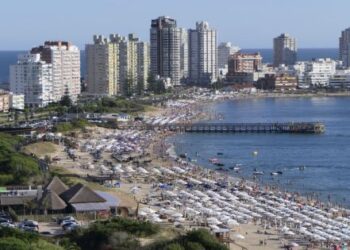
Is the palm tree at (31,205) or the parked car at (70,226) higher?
the palm tree at (31,205)

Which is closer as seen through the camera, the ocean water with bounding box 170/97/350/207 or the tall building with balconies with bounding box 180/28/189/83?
the ocean water with bounding box 170/97/350/207

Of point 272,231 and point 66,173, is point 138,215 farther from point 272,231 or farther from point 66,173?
point 66,173

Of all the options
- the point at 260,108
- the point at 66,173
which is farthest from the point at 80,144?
the point at 260,108

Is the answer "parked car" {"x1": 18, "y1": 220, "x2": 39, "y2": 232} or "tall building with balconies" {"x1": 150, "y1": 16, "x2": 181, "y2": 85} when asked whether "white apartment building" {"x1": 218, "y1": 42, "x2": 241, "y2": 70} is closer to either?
"tall building with balconies" {"x1": 150, "y1": 16, "x2": 181, "y2": 85}

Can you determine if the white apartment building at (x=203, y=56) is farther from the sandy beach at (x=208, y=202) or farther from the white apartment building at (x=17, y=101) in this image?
the sandy beach at (x=208, y=202)

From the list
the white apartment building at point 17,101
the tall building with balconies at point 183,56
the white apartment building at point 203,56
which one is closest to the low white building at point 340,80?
the white apartment building at point 203,56

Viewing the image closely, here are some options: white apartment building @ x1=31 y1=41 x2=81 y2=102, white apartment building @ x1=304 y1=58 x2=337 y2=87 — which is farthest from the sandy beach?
white apartment building @ x1=304 y1=58 x2=337 y2=87
